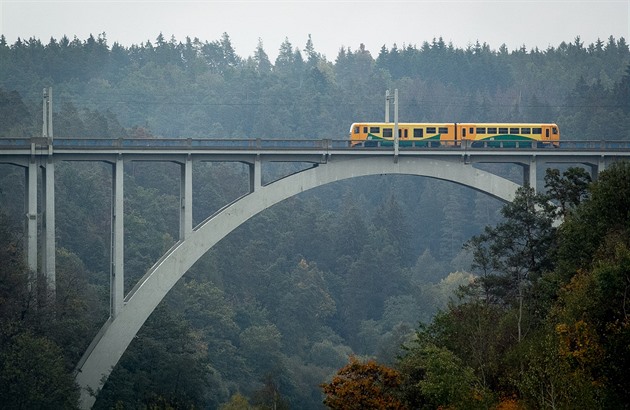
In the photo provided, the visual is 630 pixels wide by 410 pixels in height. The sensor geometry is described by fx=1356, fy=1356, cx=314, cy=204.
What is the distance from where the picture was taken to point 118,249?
38.5 m

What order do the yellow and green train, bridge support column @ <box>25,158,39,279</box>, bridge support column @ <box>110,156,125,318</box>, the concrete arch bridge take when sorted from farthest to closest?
the yellow and green train, bridge support column @ <box>110,156,125,318</box>, the concrete arch bridge, bridge support column @ <box>25,158,39,279</box>

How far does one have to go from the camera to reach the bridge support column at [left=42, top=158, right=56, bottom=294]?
124ft

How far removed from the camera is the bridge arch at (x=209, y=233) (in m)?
38.8

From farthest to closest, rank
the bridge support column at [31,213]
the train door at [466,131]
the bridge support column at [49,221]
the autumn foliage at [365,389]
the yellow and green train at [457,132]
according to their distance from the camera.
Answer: the train door at [466,131], the yellow and green train at [457,132], the bridge support column at [49,221], the bridge support column at [31,213], the autumn foliage at [365,389]

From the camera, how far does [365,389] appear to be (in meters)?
30.9

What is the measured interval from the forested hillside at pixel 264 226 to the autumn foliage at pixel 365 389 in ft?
2.11

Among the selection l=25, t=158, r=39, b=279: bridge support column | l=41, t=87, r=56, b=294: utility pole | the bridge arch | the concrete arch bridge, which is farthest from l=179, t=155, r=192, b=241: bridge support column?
l=25, t=158, r=39, b=279: bridge support column

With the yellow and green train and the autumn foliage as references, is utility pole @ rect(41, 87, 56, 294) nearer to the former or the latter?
the autumn foliage

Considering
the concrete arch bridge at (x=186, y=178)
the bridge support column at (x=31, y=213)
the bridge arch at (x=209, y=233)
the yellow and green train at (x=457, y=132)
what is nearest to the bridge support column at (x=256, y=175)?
the concrete arch bridge at (x=186, y=178)

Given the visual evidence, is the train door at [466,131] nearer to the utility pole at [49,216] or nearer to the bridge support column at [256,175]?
the bridge support column at [256,175]

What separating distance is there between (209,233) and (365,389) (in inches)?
424

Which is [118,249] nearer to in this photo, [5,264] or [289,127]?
[5,264]

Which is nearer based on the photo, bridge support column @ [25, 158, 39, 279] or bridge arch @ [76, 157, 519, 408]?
bridge support column @ [25, 158, 39, 279]

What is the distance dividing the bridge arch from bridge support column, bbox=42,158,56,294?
2.28 meters
